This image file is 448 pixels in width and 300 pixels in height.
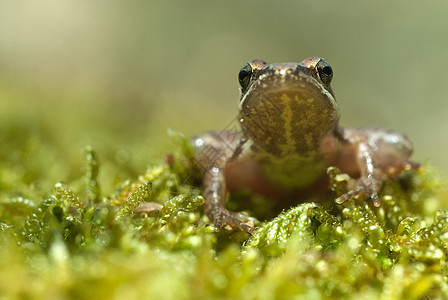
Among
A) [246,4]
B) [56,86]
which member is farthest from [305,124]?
[246,4]

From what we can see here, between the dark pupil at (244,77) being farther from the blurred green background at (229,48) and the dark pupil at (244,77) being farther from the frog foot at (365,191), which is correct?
the blurred green background at (229,48)

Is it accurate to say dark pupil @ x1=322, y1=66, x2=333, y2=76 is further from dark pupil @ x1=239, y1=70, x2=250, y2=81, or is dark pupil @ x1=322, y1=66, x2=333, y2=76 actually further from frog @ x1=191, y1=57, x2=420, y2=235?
dark pupil @ x1=239, y1=70, x2=250, y2=81

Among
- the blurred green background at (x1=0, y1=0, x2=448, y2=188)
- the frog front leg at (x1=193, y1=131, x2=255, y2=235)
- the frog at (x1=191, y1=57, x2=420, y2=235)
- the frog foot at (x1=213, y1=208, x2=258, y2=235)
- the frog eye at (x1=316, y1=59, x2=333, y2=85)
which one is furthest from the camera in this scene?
the blurred green background at (x1=0, y1=0, x2=448, y2=188)

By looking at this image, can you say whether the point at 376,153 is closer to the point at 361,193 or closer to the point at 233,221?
the point at 361,193

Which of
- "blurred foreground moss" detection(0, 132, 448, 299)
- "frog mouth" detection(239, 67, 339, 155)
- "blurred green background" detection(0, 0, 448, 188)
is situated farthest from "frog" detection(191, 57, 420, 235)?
"blurred green background" detection(0, 0, 448, 188)

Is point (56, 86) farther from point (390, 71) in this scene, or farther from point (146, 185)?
point (390, 71)

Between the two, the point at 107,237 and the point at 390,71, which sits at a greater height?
the point at 390,71
